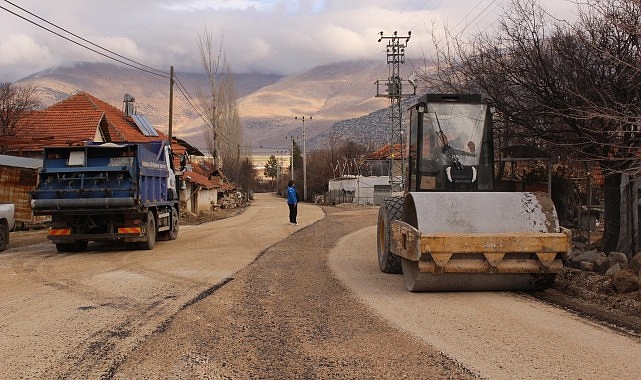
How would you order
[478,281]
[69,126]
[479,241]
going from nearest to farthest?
[479,241] < [478,281] < [69,126]

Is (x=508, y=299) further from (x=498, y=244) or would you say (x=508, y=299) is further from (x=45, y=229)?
(x=45, y=229)

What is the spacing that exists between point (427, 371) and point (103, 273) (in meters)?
8.49

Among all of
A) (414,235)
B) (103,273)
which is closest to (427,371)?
(414,235)

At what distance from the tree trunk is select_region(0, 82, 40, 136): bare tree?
1063 inches

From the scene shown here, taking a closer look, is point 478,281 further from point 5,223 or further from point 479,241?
point 5,223

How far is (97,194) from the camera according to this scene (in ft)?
50.4

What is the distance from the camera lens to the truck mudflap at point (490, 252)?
27.5ft

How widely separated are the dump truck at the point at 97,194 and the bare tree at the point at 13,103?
16.5 m

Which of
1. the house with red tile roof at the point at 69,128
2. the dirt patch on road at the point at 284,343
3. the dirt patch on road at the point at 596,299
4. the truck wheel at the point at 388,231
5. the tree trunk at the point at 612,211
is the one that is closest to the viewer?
the dirt patch on road at the point at 284,343

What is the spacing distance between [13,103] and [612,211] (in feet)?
107

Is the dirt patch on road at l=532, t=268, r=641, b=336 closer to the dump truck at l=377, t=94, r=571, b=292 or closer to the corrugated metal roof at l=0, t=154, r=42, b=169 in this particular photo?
the dump truck at l=377, t=94, r=571, b=292

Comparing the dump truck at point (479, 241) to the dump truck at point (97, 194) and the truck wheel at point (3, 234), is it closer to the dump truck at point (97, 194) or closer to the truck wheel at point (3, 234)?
the dump truck at point (97, 194)

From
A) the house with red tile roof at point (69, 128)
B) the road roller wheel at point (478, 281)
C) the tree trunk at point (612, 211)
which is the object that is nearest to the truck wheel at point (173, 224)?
the house with red tile roof at point (69, 128)

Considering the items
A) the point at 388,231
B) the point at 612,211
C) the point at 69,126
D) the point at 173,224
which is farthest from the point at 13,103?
the point at 612,211
